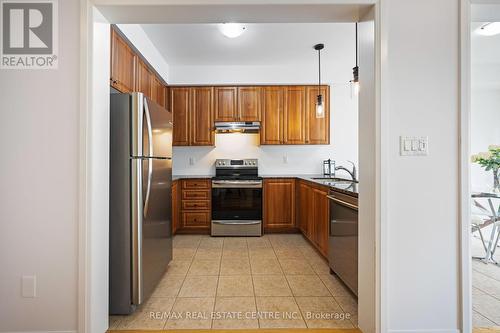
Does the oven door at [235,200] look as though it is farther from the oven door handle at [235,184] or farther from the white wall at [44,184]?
the white wall at [44,184]

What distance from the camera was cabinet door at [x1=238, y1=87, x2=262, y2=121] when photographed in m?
4.13

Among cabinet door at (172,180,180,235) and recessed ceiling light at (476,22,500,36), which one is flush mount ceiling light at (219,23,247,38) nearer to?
cabinet door at (172,180,180,235)

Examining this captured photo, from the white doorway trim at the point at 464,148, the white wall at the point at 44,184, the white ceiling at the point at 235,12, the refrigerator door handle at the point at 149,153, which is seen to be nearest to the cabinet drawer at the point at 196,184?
the refrigerator door handle at the point at 149,153

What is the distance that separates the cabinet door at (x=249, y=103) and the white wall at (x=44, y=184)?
A: 2789 millimetres

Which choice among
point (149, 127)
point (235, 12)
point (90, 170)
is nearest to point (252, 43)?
point (235, 12)

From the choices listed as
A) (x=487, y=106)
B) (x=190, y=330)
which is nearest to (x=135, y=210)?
(x=190, y=330)

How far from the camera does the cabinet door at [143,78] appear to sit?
288 centimetres

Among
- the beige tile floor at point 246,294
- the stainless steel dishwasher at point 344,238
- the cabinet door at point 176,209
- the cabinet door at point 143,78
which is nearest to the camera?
the beige tile floor at point 246,294

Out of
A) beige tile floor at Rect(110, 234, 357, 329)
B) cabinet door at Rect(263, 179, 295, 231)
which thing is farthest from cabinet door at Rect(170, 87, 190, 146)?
beige tile floor at Rect(110, 234, 357, 329)

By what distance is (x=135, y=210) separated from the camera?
70.6 inches

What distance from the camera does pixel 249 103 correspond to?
4133 mm

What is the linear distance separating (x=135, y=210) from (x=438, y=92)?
2057mm

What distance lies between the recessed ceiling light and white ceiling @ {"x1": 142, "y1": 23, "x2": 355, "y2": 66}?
132 centimetres

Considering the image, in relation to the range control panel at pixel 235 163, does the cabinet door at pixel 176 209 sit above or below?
below
